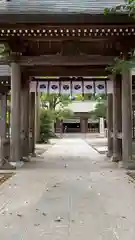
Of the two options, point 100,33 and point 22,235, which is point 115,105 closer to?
point 100,33

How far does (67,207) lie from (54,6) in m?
8.39

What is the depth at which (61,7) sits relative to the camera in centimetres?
1230

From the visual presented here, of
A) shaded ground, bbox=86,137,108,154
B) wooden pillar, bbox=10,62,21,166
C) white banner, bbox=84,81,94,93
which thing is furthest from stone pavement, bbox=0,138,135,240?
shaded ground, bbox=86,137,108,154

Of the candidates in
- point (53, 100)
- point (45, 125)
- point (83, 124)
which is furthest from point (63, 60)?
point (83, 124)

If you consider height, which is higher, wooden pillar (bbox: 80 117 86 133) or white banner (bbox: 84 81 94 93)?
white banner (bbox: 84 81 94 93)

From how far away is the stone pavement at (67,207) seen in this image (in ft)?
16.2

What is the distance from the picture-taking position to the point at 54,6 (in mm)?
12500

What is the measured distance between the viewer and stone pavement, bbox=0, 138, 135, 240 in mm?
4938

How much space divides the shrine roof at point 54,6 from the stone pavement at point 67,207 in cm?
560

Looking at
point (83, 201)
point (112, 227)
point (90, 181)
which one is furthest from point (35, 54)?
point (112, 227)

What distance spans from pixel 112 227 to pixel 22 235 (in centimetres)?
140

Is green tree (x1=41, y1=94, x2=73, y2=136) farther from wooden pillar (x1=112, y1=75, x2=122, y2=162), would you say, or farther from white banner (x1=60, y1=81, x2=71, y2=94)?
wooden pillar (x1=112, y1=75, x2=122, y2=162)

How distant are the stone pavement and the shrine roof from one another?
5.60 m

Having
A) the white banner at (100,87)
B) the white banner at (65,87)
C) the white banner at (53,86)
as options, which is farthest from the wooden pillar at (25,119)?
the white banner at (100,87)
